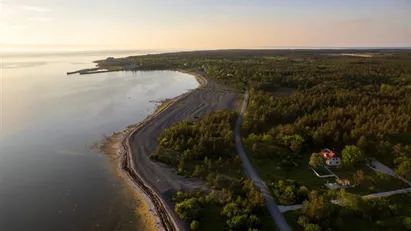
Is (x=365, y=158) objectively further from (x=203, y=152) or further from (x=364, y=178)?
(x=203, y=152)

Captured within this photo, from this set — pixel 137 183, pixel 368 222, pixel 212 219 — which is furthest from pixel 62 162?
pixel 368 222

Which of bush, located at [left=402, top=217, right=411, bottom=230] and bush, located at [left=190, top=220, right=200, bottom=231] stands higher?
bush, located at [left=402, top=217, right=411, bottom=230]

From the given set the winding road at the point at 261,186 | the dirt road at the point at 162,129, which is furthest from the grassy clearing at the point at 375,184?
the dirt road at the point at 162,129

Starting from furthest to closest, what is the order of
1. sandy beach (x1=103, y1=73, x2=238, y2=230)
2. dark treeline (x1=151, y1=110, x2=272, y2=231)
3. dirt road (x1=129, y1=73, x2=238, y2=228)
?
1. dirt road (x1=129, y1=73, x2=238, y2=228)
2. sandy beach (x1=103, y1=73, x2=238, y2=230)
3. dark treeline (x1=151, y1=110, x2=272, y2=231)

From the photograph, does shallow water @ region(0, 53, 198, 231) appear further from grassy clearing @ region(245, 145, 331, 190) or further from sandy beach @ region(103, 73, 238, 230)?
grassy clearing @ region(245, 145, 331, 190)

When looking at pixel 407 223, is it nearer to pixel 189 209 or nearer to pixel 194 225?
pixel 194 225

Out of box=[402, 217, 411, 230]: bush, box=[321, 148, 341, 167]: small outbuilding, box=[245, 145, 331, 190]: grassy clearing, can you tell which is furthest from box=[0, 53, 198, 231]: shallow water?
box=[402, 217, 411, 230]: bush
